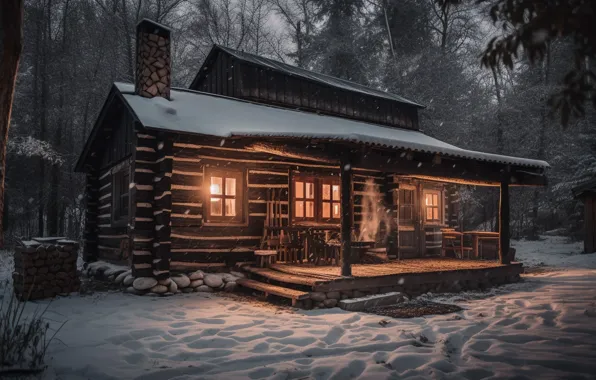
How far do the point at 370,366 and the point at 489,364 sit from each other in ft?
4.12

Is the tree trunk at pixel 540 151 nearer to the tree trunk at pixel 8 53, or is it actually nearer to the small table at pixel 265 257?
the small table at pixel 265 257

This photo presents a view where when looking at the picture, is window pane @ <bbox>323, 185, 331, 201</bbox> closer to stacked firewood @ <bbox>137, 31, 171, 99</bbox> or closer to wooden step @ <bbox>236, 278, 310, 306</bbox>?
wooden step @ <bbox>236, 278, 310, 306</bbox>

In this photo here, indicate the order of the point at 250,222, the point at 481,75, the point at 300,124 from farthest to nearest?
1. the point at 481,75
2. the point at 300,124
3. the point at 250,222

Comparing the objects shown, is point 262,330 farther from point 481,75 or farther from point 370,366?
point 481,75

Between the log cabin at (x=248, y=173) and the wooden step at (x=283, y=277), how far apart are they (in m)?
0.67

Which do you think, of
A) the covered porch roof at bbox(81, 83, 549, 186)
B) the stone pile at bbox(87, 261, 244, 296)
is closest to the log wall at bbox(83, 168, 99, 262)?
the stone pile at bbox(87, 261, 244, 296)

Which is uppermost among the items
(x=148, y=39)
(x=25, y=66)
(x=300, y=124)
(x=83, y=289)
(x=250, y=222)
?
(x=25, y=66)

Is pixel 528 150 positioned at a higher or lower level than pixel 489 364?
higher

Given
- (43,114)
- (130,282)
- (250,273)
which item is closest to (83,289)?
(130,282)

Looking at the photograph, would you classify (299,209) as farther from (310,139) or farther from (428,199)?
(428,199)

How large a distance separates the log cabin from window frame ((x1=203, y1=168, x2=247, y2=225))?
3 centimetres

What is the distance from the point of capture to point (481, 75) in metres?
26.7

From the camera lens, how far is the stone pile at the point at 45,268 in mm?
8227

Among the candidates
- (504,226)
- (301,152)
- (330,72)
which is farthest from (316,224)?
(330,72)
